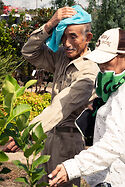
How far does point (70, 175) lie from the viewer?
1433 millimetres

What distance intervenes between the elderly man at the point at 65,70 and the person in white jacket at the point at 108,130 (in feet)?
1.07

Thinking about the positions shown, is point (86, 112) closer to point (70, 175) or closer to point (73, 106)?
point (73, 106)

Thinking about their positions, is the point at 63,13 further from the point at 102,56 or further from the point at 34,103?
the point at 34,103

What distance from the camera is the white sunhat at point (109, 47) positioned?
4.99 feet

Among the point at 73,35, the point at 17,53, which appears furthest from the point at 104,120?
the point at 17,53

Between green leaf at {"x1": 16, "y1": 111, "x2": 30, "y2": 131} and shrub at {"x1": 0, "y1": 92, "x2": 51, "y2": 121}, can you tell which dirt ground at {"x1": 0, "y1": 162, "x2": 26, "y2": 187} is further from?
green leaf at {"x1": 16, "y1": 111, "x2": 30, "y2": 131}

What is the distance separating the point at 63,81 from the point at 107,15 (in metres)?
4.92

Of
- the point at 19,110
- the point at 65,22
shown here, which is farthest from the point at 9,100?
the point at 65,22

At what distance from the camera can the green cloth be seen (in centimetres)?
152

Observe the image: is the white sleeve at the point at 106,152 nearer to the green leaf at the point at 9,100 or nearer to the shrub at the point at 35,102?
the green leaf at the point at 9,100

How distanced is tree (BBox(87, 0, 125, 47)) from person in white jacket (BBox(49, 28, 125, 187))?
5.14 metres

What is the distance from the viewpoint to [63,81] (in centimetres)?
220

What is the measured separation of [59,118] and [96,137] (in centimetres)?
35

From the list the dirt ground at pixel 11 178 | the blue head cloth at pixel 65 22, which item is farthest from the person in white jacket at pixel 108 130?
the dirt ground at pixel 11 178
